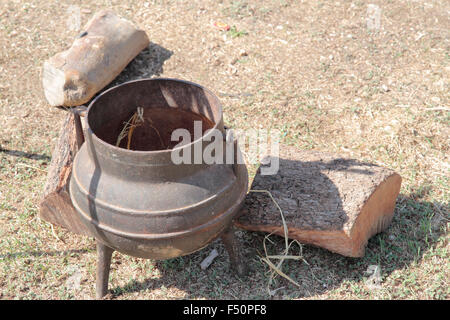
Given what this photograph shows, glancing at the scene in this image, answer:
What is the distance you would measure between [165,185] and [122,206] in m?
0.26

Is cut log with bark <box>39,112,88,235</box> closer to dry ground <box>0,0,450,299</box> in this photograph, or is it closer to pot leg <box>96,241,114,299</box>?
dry ground <box>0,0,450,299</box>

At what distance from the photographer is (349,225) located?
322 cm

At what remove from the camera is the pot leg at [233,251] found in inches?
128

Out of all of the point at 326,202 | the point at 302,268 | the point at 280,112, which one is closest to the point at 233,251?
the point at 302,268

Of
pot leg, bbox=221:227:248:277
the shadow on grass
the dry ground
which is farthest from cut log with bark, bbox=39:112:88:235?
pot leg, bbox=221:227:248:277

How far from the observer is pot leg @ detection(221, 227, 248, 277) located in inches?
128

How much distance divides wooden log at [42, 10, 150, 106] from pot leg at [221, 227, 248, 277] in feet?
8.10

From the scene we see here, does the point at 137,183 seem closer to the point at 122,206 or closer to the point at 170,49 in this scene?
the point at 122,206

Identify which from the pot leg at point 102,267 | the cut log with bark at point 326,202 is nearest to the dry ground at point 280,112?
the pot leg at point 102,267

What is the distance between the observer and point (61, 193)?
11.5 feet

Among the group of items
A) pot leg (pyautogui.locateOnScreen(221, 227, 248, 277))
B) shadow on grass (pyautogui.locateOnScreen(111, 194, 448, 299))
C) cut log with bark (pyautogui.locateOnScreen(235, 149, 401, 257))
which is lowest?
shadow on grass (pyautogui.locateOnScreen(111, 194, 448, 299))

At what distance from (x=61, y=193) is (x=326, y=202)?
71.6 inches

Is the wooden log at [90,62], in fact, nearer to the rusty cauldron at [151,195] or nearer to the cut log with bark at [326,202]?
the rusty cauldron at [151,195]

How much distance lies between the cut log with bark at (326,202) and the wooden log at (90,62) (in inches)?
91.0
